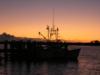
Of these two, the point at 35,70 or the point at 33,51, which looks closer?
the point at 35,70

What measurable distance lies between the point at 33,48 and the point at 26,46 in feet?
11.3

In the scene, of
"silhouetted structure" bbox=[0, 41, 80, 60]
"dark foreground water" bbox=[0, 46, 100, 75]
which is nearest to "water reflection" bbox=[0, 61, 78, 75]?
"dark foreground water" bbox=[0, 46, 100, 75]

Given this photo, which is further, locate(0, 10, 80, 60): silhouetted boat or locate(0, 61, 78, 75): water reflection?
locate(0, 10, 80, 60): silhouetted boat

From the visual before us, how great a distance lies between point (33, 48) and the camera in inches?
3408

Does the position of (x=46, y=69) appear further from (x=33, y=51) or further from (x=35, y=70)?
(x=33, y=51)

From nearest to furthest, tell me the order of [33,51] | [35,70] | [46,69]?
[35,70] → [46,69] → [33,51]

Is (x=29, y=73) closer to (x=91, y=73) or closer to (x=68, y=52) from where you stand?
(x=91, y=73)

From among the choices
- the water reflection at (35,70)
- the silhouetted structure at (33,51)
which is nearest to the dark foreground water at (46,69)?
the water reflection at (35,70)

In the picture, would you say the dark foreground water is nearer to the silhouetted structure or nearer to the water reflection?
the water reflection

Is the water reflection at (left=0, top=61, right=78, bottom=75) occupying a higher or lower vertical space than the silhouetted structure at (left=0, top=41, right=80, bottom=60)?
lower

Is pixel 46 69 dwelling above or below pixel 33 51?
below

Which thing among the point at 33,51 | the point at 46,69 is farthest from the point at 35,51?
the point at 46,69

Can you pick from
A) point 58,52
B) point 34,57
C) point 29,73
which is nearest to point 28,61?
point 34,57

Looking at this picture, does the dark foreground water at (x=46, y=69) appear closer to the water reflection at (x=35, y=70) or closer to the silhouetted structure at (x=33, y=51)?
the water reflection at (x=35, y=70)
